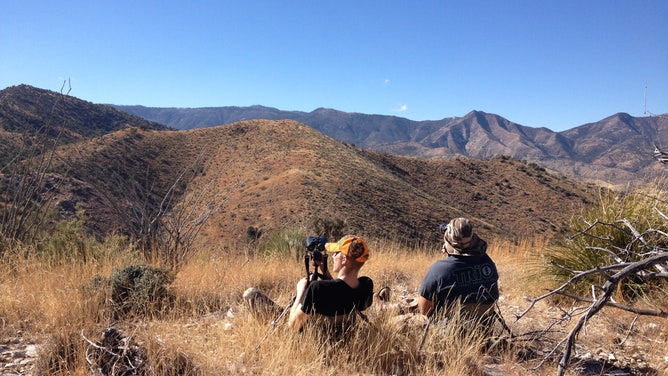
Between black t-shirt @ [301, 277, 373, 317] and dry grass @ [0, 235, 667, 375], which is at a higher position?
black t-shirt @ [301, 277, 373, 317]

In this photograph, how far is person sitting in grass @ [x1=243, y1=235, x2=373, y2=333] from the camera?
309 centimetres

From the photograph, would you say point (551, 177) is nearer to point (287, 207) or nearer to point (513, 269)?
point (287, 207)

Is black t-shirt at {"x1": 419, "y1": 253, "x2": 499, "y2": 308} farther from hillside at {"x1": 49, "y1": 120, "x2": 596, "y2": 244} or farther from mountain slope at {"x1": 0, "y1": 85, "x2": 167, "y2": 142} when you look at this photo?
mountain slope at {"x1": 0, "y1": 85, "x2": 167, "y2": 142}

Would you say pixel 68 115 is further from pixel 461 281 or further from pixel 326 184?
pixel 461 281

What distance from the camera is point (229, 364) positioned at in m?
2.77

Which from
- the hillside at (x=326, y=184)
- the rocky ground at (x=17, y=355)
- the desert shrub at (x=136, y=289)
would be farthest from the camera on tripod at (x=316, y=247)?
the hillside at (x=326, y=184)

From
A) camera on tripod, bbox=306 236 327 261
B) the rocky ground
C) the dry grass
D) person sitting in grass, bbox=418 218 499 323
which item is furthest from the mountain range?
the rocky ground

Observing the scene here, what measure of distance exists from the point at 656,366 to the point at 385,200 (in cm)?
2987

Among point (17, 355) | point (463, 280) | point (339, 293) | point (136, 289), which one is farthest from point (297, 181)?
point (17, 355)

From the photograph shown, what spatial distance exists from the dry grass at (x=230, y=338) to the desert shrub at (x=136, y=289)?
13 cm

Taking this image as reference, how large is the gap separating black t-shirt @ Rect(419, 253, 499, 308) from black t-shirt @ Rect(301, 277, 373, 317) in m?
0.65

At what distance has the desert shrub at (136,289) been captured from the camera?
373 centimetres

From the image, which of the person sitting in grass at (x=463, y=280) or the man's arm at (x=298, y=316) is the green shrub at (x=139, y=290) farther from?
the person sitting in grass at (x=463, y=280)

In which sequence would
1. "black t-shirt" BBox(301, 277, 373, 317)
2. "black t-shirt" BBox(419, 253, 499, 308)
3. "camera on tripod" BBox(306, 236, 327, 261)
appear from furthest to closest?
"black t-shirt" BBox(419, 253, 499, 308) < "camera on tripod" BBox(306, 236, 327, 261) < "black t-shirt" BBox(301, 277, 373, 317)
